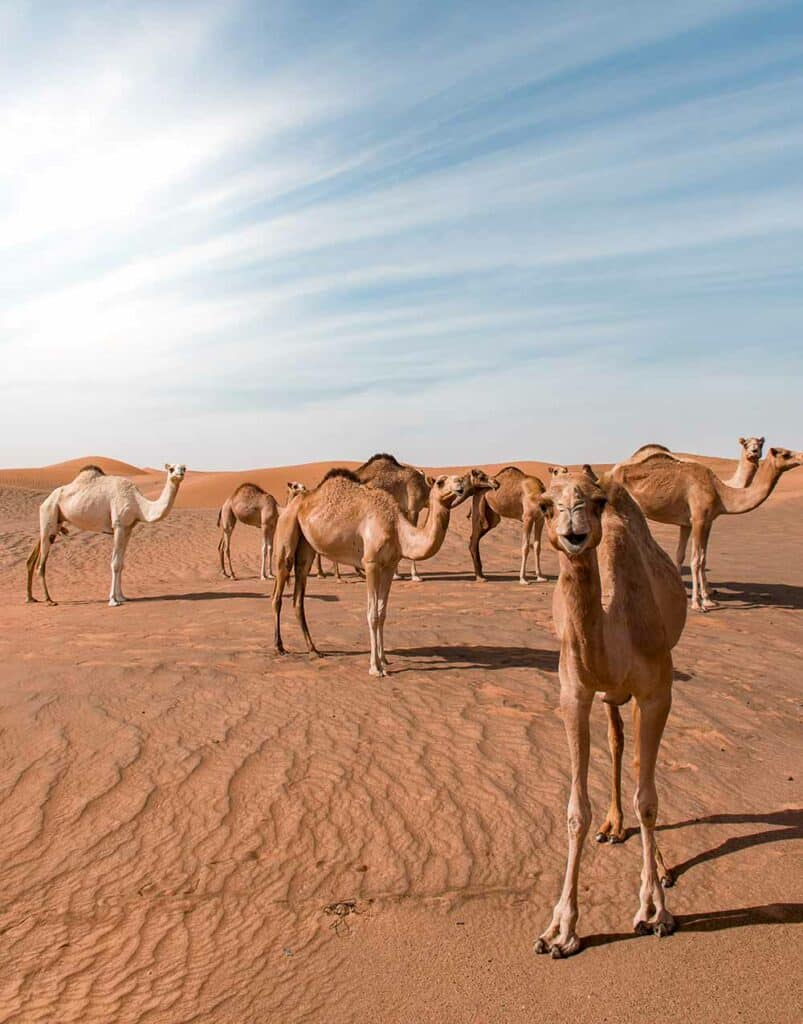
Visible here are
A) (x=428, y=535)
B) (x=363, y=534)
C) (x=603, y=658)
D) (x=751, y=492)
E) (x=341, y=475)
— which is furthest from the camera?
(x=751, y=492)

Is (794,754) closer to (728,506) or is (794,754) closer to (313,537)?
(313,537)

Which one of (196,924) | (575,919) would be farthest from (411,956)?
(196,924)

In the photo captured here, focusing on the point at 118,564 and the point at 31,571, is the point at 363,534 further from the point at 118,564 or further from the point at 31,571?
the point at 31,571

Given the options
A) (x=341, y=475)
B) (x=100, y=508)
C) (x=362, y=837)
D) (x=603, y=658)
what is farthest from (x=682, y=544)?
(x=603, y=658)

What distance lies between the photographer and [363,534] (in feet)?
29.5

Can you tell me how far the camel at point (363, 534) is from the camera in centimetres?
847

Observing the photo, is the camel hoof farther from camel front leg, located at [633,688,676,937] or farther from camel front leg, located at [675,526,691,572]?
camel front leg, located at [675,526,691,572]

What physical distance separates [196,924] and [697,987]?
244cm

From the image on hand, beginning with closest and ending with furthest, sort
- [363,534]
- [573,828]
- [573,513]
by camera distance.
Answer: [573,513], [573,828], [363,534]

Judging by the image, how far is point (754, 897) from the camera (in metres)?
4.43

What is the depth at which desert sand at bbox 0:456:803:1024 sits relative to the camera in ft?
12.6

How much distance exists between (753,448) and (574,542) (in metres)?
10.7

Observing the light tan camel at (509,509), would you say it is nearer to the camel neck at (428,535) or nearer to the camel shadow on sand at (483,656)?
the camel shadow on sand at (483,656)

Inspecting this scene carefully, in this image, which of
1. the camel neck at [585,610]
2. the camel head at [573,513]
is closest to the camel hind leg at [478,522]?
the camel neck at [585,610]
